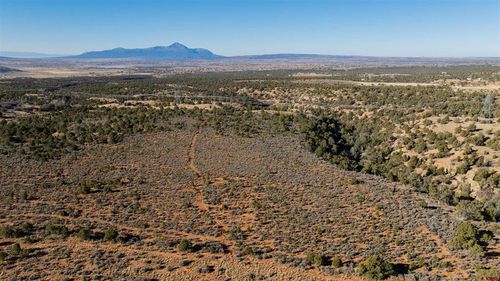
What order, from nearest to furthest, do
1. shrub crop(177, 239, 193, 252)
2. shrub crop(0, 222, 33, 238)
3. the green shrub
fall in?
the green shrub → shrub crop(177, 239, 193, 252) → shrub crop(0, 222, 33, 238)

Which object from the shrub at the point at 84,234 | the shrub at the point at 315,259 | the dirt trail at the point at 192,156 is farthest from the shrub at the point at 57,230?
the dirt trail at the point at 192,156

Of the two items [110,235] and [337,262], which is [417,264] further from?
[110,235]

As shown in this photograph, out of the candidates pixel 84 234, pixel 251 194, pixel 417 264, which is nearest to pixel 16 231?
pixel 84 234

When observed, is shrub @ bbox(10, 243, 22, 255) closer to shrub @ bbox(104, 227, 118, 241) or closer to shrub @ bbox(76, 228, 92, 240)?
shrub @ bbox(76, 228, 92, 240)

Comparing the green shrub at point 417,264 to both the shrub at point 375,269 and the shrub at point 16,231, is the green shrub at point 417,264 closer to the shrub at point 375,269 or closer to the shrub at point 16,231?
the shrub at point 375,269

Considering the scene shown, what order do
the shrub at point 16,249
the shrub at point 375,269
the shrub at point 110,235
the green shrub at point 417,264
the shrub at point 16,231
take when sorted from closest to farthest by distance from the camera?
the shrub at point 375,269 < the green shrub at point 417,264 < the shrub at point 16,249 < the shrub at point 110,235 < the shrub at point 16,231

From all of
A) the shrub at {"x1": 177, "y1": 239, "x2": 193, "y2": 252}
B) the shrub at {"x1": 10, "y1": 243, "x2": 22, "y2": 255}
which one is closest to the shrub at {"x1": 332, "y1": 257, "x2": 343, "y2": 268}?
the shrub at {"x1": 177, "y1": 239, "x2": 193, "y2": 252}

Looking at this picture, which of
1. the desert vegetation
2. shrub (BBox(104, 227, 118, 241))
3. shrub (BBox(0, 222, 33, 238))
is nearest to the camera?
the desert vegetation

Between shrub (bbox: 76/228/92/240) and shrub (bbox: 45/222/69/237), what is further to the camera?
shrub (bbox: 45/222/69/237)

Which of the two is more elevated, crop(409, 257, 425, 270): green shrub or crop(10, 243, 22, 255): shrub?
crop(10, 243, 22, 255): shrub
